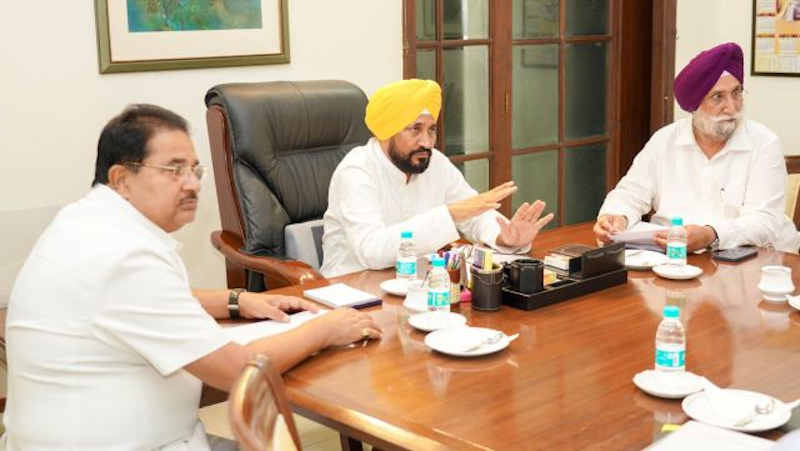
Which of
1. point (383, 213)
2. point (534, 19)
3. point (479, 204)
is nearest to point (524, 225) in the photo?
point (479, 204)

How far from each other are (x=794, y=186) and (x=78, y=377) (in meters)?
2.89

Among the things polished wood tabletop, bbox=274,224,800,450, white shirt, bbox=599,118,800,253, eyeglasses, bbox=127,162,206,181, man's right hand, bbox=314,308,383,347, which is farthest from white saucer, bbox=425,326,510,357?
white shirt, bbox=599,118,800,253

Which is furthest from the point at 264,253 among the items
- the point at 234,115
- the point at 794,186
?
the point at 794,186

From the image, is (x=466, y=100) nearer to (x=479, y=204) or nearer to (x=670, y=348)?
(x=479, y=204)

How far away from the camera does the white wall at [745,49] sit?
5027 millimetres

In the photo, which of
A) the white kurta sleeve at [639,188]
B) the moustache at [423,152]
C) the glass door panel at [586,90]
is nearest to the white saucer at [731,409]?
the moustache at [423,152]

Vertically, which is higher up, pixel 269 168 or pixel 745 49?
pixel 745 49

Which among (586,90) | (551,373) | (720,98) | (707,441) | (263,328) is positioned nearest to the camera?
(707,441)

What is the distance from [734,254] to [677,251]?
0.24 meters

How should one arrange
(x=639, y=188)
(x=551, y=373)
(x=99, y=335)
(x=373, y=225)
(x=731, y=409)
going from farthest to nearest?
(x=639, y=188) < (x=373, y=225) < (x=551, y=373) < (x=99, y=335) < (x=731, y=409)

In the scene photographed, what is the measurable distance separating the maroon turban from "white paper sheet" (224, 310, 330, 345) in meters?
1.81

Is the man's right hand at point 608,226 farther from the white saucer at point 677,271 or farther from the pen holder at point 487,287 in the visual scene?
the pen holder at point 487,287

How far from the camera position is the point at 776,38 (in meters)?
5.02

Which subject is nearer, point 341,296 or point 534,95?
point 341,296
